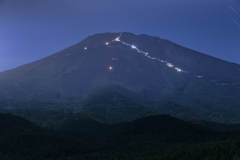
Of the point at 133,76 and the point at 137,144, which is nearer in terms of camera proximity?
the point at 137,144

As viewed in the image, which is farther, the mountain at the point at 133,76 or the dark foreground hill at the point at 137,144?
the mountain at the point at 133,76

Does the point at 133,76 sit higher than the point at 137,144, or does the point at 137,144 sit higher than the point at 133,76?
the point at 133,76

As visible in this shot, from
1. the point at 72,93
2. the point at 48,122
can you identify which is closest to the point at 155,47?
the point at 72,93

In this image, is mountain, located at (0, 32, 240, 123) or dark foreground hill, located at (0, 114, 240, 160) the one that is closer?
dark foreground hill, located at (0, 114, 240, 160)

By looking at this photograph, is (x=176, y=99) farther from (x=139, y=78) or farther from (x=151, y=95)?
(x=139, y=78)

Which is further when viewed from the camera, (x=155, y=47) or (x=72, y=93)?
(x=155, y=47)
